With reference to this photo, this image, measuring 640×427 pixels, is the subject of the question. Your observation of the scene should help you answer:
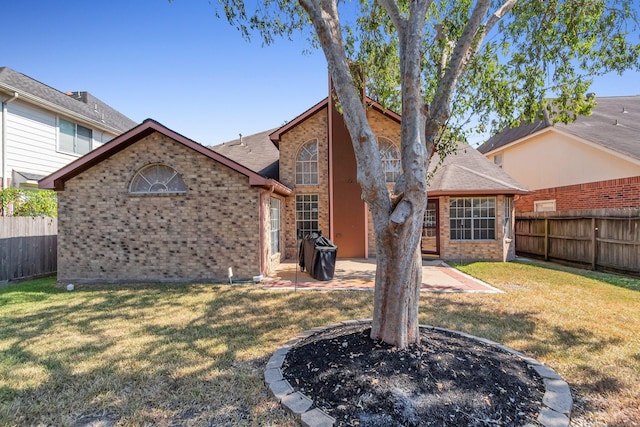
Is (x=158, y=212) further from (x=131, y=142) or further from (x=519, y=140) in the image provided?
(x=519, y=140)

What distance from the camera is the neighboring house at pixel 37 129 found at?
11.3m

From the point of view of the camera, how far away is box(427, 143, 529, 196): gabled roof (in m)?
11.9

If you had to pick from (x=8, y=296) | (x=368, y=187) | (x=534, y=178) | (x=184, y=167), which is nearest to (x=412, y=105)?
(x=368, y=187)

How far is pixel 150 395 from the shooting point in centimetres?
334

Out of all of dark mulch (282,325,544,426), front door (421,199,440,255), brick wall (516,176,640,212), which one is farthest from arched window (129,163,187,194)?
brick wall (516,176,640,212)

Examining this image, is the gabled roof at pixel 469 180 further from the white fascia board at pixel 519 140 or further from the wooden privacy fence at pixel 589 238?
the white fascia board at pixel 519 140

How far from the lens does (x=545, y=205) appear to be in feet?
50.9

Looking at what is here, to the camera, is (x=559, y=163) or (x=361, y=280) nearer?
(x=361, y=280)

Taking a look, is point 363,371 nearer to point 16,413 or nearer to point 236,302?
point 16,413

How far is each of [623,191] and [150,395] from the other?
15305 mm

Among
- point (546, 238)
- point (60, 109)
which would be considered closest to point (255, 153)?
point (60, 109)

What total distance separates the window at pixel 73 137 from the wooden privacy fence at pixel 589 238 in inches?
799

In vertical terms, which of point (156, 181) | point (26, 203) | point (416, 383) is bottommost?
point (416, 383)

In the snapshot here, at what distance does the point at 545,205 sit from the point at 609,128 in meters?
4.06
